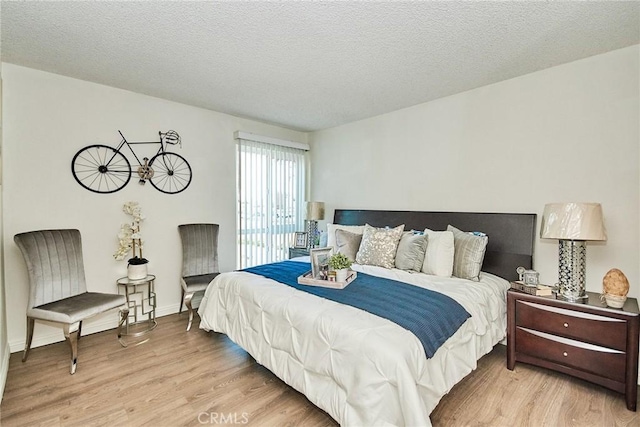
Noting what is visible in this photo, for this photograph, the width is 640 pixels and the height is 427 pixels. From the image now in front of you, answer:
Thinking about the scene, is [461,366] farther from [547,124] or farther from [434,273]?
[547,124]

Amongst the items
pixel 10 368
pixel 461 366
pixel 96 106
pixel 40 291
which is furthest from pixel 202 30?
pixel 10 368

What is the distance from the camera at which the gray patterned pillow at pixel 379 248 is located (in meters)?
2.96

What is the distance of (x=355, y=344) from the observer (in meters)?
1.58

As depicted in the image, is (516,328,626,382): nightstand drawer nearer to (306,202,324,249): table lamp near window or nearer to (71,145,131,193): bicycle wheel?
(306,202,324,249): table lamp near window

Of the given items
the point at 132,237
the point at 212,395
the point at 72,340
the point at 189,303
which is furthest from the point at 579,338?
the point at 132,237

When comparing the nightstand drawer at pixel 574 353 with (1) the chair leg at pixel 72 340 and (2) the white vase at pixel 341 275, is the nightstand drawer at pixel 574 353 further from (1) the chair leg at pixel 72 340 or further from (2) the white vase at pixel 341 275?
(1) the chair leg at pixel 72 340

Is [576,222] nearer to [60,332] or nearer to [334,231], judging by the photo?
[334,231]

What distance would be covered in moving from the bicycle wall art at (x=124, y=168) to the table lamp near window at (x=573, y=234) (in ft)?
12.4

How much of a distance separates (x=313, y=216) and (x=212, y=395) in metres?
2.73

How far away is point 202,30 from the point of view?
202cm

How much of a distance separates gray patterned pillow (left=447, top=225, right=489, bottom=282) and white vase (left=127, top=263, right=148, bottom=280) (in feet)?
10.2

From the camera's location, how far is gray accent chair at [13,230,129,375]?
2312 mm

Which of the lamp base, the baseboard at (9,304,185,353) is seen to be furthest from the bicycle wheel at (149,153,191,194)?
the lamp base

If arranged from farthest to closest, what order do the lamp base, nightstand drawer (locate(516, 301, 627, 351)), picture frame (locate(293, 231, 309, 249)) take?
picture frame (locate(293, 231, 309, 249)), the lamp base, nightstand drawer (locate(516, 301, 627, 351))
